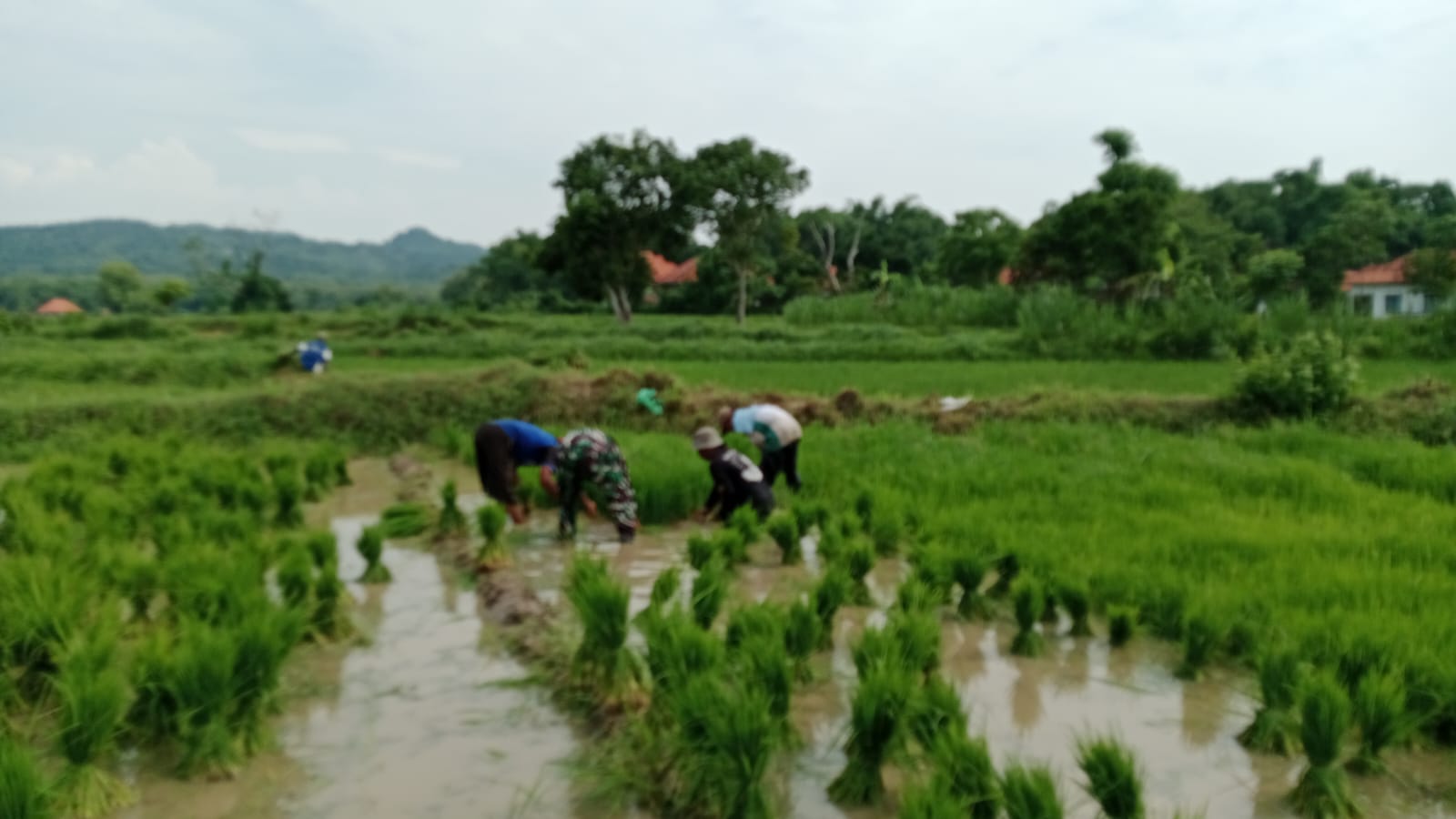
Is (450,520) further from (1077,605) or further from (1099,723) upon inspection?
(1099,723)

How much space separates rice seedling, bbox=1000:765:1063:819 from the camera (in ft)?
8.44

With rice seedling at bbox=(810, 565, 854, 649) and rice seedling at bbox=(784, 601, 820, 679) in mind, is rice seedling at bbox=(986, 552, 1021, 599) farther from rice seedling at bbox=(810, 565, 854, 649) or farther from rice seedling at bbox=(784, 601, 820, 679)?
rice seedling at bbox=(784, 601, 820, 679)

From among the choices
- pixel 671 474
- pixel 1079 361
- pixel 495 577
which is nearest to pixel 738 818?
pixel 495 577

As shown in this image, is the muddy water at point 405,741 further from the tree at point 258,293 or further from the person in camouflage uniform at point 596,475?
the tree at point 258,293

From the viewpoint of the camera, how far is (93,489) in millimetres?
7359

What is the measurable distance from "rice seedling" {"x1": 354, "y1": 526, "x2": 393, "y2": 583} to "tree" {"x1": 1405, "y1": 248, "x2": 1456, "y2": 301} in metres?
25.3

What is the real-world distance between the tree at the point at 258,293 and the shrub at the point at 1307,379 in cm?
2825

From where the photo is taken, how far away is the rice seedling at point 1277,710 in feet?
11.6

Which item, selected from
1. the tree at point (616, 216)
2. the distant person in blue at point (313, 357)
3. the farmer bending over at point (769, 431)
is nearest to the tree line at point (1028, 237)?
the tree at point (616, 216)

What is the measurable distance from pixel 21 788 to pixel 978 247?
30805mm

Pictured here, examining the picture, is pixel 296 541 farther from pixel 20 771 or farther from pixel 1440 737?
pixel 1440 737

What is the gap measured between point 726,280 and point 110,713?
3270 centimetres

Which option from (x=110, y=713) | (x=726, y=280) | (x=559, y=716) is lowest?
(x=559, y=716)

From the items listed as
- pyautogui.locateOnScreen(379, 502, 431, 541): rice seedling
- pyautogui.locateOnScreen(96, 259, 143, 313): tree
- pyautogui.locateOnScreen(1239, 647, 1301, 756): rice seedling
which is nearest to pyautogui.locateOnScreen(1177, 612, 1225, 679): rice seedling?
pyautogui.locateOnScreen(1239, 647, 1301, 756): rice seedling
